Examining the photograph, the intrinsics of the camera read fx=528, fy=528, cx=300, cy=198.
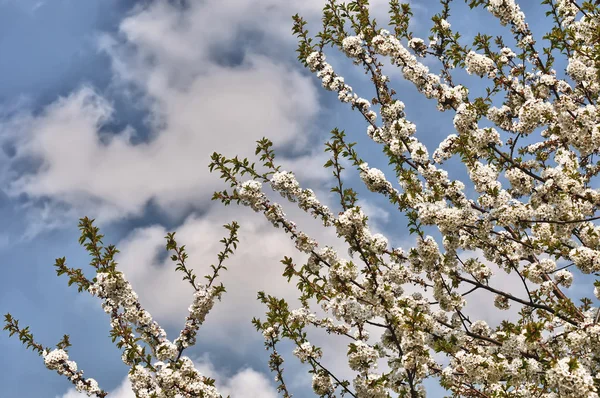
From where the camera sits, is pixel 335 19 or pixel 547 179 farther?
pixel 335 19

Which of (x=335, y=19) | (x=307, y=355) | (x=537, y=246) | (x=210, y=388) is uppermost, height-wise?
(x=335, y=19)

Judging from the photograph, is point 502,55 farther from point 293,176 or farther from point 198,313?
point 198,313

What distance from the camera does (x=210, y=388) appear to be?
24.1 ft

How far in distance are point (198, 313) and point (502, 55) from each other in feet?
24.1

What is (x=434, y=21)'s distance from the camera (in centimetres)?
1006

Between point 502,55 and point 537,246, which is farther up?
point 502,55

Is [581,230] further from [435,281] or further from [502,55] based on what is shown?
[502,55]

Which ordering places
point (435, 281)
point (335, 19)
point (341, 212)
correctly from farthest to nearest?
point (335, 19) → point (435, 281) → point (341, 212)

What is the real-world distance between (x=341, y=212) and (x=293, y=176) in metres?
1.13

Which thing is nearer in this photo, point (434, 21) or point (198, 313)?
point (198, 313)

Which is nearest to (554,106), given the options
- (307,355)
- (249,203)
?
(249,203)

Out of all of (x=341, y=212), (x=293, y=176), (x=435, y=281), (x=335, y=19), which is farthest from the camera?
(x=335, y=19)

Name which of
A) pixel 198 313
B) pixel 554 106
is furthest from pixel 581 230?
pixel 198 313

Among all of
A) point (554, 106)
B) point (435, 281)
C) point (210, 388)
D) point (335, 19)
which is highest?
point (335, 19)
